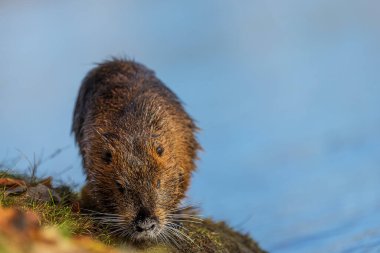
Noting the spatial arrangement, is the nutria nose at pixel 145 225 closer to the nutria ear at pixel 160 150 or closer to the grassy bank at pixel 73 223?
the grassy bank at pixel 73 223

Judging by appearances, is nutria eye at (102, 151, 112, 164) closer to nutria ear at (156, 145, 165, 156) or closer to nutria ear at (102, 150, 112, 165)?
nutria ear at (102, 150, 112, 165)

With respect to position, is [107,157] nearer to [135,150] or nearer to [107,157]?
[107,157]

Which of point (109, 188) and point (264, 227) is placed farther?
point (264, 227)

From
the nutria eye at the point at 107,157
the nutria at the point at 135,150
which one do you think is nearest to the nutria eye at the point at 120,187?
the nutria at the point at 135,150

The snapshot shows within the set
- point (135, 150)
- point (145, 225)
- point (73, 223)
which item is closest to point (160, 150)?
point (135, 150)

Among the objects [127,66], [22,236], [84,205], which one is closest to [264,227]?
[127,66]

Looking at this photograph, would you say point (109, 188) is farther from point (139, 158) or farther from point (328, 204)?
point (328, 204)

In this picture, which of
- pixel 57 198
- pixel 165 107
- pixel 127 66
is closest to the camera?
pixel 57 198

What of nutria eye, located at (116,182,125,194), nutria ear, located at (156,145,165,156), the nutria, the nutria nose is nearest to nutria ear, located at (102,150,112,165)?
the nutria
